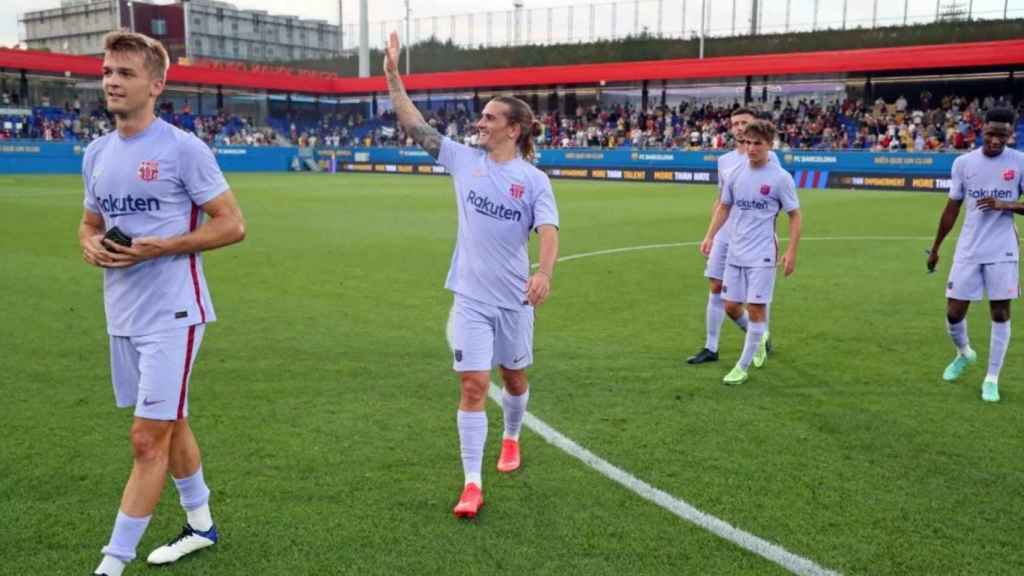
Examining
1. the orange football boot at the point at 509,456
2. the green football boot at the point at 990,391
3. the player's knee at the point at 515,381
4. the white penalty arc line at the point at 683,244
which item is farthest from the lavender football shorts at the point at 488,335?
the white penalty arc line at the point at 683,244

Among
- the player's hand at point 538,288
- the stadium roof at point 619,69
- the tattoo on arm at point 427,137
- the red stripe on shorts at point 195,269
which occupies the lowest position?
the player's hand at point 538,288

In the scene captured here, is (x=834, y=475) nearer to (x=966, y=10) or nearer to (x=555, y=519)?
(x=555, y=519)

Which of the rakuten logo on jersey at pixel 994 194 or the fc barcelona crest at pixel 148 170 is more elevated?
the fc barcelona crest at pixel 148 170

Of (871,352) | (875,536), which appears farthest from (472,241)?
(871,352)

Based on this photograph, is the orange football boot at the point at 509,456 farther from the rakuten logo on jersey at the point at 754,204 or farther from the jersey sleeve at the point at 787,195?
the jersey sleeve at the point at 787,195

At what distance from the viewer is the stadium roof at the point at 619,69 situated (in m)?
37.5

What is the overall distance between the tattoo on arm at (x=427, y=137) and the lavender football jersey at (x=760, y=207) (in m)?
3.41

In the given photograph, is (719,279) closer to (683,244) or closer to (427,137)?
(427,137)

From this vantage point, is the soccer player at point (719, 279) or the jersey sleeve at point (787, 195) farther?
the soccer player at point (719, 279)

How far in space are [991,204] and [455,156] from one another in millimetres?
4471

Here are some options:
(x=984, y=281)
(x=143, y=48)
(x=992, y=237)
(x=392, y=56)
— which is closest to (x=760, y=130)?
(x=992, y=237)

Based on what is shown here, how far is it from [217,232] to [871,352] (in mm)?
6544

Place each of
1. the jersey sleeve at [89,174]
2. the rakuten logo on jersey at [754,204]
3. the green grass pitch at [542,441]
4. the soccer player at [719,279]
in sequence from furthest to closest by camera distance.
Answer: the soccer player at [719,279], the rakuten logo on jersey at [754,204], the green grass pitch at [542,441], the jersey sleeve at [89,174]

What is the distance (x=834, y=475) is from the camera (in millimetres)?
4930
